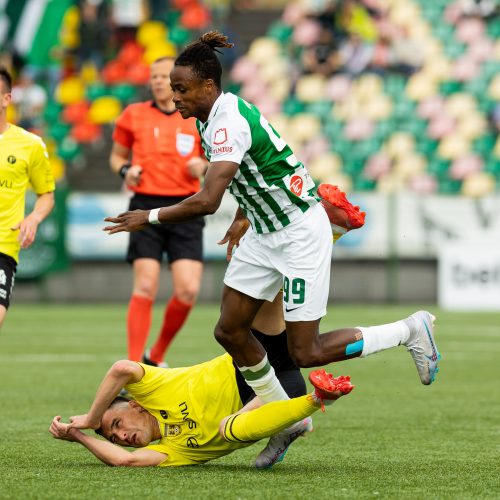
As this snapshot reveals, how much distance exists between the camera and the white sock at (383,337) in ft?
19.2

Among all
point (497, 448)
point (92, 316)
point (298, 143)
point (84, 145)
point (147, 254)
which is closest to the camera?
point (497, 448)

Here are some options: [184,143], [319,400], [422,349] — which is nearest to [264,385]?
[319,400]

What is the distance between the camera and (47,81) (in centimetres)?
2348

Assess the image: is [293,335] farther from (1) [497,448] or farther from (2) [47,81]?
(2) [47,81]

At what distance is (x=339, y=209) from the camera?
20.4 ft

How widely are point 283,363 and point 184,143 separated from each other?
3.80 metres

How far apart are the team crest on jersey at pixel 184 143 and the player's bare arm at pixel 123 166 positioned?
0.44 meters

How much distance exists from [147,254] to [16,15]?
16256 millimetres

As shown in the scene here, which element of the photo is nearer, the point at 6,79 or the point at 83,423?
the point at 83,423

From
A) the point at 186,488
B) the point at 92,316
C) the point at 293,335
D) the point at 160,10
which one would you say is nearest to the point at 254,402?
the point at 293,335

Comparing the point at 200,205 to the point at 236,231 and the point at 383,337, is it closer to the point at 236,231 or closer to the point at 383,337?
the point at 236,231

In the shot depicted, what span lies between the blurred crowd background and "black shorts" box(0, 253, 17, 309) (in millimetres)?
14246

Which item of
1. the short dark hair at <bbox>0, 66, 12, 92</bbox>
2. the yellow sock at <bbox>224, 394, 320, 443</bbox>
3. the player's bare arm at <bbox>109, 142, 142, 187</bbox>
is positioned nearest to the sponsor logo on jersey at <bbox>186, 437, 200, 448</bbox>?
the yellow sock at <bbox>224, 394, 320, 443</bbox>

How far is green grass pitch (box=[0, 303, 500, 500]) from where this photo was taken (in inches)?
201
